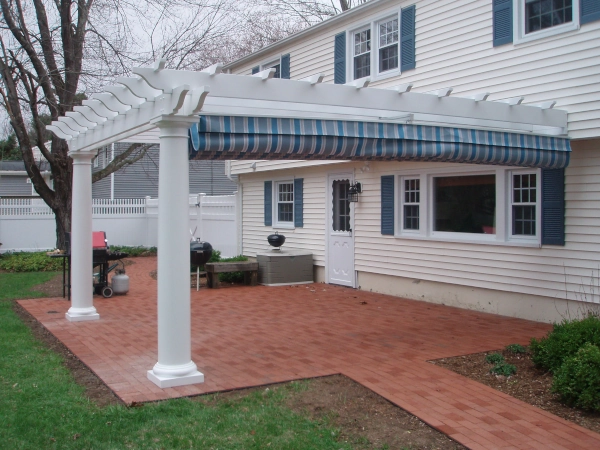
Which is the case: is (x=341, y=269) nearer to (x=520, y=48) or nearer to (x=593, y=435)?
(x=520, y=48)

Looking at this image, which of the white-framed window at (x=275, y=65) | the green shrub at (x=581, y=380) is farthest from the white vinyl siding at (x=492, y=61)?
the green shrub at (x=581, y=380)

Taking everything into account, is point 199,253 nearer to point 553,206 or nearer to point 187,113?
point 553,206

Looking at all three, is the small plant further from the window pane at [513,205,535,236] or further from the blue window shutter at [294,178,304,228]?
the blue window shutter at [294,178,304,228]

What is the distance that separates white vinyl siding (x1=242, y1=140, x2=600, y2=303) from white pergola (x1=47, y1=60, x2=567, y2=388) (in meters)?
1.03

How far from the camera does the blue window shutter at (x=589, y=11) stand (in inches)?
321

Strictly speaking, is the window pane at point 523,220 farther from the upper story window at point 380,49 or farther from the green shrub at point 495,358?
the upper story window at point 380,49

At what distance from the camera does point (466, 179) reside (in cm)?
1052

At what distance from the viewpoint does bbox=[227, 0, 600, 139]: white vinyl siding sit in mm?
8406

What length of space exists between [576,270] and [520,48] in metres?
3.27

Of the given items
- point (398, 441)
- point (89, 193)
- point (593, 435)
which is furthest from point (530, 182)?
point (89, 193)

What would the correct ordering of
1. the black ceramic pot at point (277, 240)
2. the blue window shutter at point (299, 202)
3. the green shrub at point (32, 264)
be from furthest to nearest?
the green shrub at point (32, 264) < the blue window shutter at point (299, 202) < the black ceramic pot at point (277, 240)

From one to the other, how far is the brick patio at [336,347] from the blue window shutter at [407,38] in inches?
167

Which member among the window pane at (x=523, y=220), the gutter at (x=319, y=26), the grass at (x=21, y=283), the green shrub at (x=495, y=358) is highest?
the gutter at (x=319, y=26)

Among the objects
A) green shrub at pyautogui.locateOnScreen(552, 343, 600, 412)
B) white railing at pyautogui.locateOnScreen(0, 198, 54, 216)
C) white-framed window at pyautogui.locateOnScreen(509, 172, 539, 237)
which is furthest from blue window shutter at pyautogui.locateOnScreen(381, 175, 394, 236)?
white railing at pyautogui.locateOnScreen(0, 198, 54, 216)
